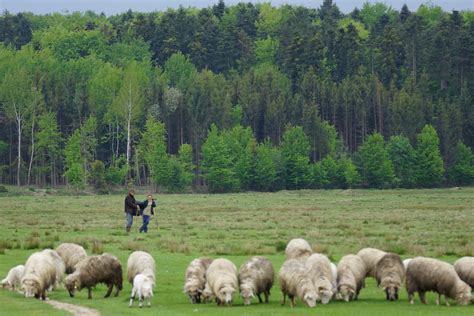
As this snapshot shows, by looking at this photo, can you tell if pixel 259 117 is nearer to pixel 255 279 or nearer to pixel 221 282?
pixel 255 279

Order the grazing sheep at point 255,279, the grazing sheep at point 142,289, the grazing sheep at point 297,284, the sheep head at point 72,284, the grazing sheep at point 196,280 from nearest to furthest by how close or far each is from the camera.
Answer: the grazing sheep at point 297,284
the grazing sheep at point 142,289
the grazing sheep at point 255,279
the grazing sheep at point 196,280
the sheep head at point 72,284

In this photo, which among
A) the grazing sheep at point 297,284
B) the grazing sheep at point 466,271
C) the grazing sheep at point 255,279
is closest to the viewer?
the grazing sheep at point 297,284

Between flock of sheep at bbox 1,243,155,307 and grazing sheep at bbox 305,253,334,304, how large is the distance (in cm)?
434

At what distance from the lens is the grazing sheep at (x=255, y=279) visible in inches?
1101

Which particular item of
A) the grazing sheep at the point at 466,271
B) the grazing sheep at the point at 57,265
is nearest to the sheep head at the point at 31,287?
the grazing sheep at the point at 57,265

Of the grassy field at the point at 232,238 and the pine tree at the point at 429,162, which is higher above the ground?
the pine tree at the point at 429,162

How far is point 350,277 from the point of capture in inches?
1128

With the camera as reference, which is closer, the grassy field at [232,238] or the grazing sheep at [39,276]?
the grassy field at [232,238]

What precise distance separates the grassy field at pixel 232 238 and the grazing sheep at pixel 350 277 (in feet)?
1.54

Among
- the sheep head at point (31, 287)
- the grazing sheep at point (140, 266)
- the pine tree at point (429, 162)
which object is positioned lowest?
the sheep head at point (31, 287)

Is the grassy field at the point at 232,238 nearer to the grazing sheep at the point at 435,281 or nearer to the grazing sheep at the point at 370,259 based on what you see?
the grazing sheep at the point at 435,281

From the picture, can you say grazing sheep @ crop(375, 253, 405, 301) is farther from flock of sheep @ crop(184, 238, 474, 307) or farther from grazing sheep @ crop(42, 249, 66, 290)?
grazing sheep @ crop(42, 249, 66, 290)

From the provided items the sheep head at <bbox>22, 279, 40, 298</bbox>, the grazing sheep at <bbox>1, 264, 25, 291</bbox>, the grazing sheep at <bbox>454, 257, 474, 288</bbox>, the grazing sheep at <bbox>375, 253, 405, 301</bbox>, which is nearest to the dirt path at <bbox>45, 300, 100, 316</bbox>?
the sheep head at <bbox>22, 279, 40, 298</bbox>

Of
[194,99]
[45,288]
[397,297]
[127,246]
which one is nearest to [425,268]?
[397,297]
